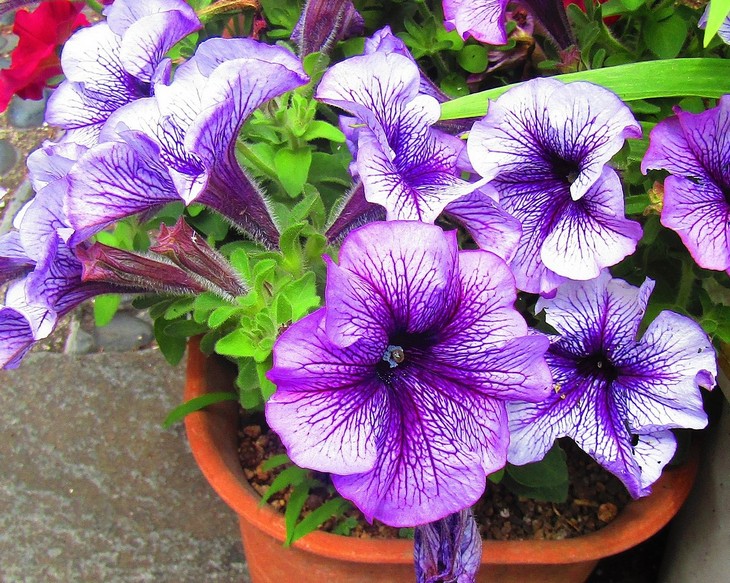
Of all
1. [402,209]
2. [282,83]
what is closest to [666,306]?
[402,209]

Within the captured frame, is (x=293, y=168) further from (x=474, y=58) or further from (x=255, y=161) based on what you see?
(x=474, y=58)

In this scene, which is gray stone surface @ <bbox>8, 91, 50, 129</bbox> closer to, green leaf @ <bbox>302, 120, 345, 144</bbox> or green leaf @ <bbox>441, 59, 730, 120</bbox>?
green leaf @ <bbox>302, 120, 345, 144</bbox>

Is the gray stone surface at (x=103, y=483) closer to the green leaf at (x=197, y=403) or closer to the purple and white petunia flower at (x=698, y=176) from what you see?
the green leaf at (x=197, y=403)

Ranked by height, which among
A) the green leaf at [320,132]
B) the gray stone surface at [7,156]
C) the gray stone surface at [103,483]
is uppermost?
the green leaf at [320,132]

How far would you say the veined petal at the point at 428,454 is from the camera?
1.77ft

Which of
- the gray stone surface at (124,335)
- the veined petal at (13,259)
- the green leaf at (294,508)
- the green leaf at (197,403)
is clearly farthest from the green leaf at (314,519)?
the gray stone surface at (124,335)

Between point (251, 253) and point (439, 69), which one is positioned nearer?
point (251, 253)

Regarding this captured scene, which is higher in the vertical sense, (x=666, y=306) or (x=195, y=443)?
(x=666, y=306)

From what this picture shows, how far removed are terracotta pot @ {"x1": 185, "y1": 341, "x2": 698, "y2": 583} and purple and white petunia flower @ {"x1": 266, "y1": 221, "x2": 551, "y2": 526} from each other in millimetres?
325

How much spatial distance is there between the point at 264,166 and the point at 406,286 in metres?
0.25

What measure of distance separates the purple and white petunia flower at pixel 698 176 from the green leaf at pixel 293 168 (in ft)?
0.94

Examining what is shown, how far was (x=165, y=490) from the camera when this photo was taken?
4.61ft

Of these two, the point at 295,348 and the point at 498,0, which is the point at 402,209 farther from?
the point at 498,0

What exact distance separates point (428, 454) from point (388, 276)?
128 millimetres
